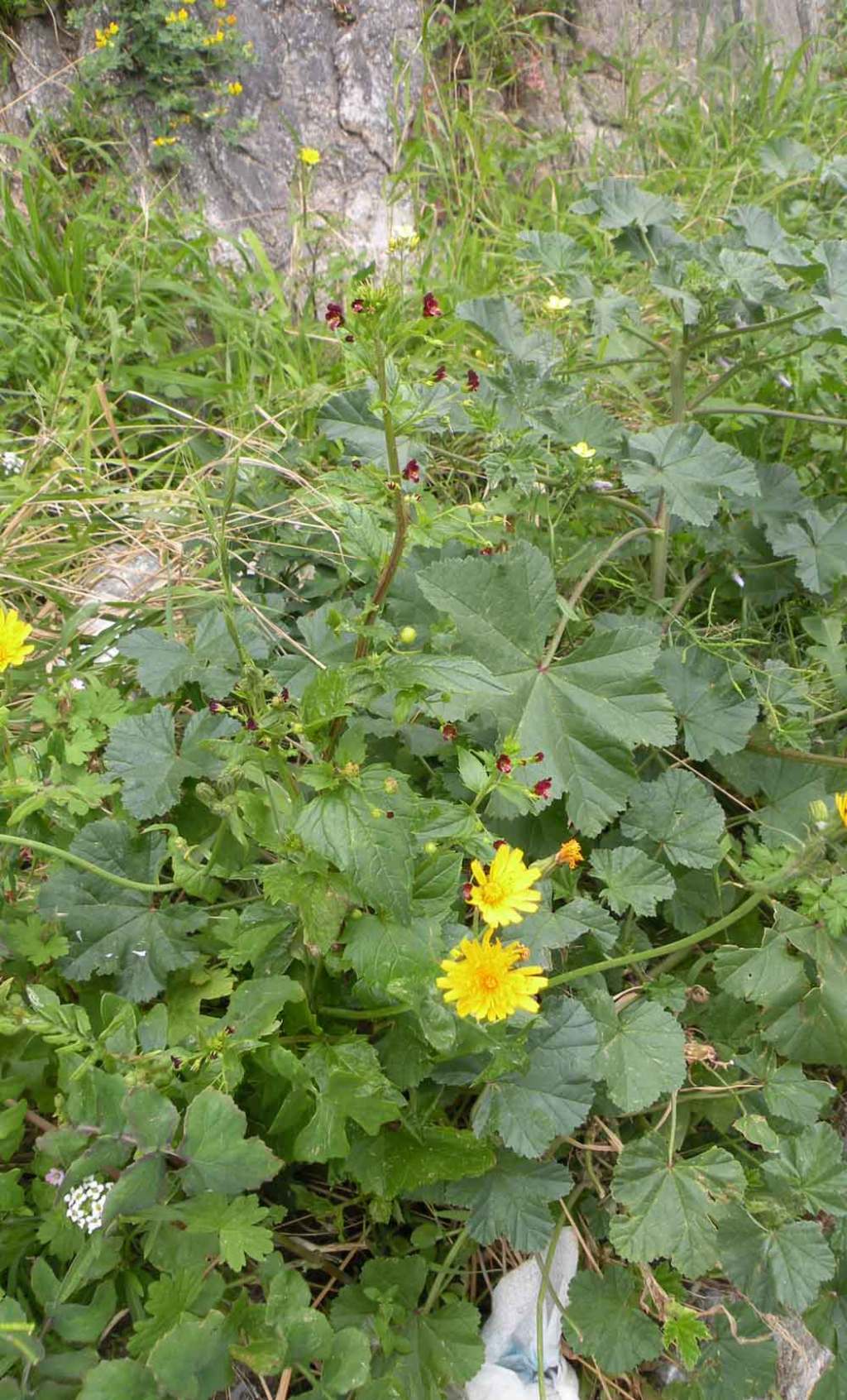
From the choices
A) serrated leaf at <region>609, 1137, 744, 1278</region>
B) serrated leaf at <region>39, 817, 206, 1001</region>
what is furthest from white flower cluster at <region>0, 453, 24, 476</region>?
serrated leaf at <region>609, 1137, 744, 1278</region>

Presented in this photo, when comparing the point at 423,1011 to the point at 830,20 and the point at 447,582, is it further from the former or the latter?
the point at 830,20

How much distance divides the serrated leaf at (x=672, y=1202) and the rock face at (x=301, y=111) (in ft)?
9.86

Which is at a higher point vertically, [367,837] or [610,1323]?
[367,837]

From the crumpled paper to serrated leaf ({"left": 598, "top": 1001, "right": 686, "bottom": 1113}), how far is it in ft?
1.01

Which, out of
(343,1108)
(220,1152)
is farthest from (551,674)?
(220,1152)

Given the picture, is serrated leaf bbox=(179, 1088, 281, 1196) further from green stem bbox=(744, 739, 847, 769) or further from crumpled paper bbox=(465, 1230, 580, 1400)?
green stem bbox=(744, 739, 847, 769)

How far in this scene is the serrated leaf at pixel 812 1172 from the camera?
1511mm

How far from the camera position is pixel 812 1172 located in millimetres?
1529

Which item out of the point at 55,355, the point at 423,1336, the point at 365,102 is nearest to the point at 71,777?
the point at 423,1336

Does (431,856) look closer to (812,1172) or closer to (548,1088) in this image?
(548,1088)

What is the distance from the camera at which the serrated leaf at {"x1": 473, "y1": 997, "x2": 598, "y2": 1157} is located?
1465 millimetres

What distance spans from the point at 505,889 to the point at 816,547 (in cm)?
129

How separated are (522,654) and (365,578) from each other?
462 mm

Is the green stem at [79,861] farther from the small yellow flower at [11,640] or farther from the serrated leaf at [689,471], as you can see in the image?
the serrated leaf at [689,471]
